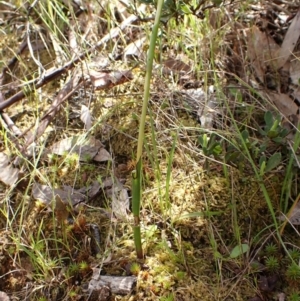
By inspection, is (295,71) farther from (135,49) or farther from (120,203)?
(120,203)

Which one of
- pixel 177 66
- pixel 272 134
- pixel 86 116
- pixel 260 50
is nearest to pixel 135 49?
pixel 177 66

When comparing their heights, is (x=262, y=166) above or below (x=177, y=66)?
below

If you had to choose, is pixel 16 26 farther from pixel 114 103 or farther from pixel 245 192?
pixel 245 192

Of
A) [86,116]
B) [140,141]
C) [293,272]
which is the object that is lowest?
[293,272]

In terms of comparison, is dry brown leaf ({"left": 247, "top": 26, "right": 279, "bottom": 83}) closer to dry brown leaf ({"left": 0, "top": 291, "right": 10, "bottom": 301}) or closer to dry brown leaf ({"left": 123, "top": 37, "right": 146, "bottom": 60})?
dry brown leaf ({"left": 123, "top": 37, "right": 146, "bottom": 60})

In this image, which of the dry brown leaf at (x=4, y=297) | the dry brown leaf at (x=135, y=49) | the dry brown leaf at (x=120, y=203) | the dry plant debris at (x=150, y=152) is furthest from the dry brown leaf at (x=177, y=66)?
the dry brown leaf at (x=4, y=297)

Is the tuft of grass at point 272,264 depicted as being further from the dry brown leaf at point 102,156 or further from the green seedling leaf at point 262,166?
the dry brown leaf at point 102,156

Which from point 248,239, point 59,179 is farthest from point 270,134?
point 59,179

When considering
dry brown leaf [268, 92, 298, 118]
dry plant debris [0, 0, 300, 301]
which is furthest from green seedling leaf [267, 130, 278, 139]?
dry brown leaf [268, 92, 298, 118]
